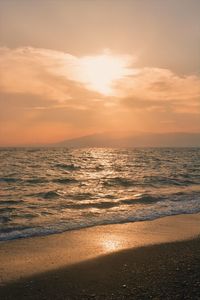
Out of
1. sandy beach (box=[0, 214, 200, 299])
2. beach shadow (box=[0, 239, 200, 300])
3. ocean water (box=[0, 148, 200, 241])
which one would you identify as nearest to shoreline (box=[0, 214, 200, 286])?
sandy beach (box=[0, 214, 200, 299])

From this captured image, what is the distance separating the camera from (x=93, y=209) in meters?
19.2

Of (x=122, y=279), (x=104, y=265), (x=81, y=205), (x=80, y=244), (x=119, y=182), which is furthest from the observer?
(x=119, y=182)

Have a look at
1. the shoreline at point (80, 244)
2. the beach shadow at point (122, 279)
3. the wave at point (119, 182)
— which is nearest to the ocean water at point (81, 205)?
the wave at point (119, 182)

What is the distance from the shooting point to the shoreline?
9.20 meters

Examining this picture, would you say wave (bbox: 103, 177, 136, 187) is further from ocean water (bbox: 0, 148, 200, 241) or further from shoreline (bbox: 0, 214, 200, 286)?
shoreline (bbox: 0, 214, 200, 286)

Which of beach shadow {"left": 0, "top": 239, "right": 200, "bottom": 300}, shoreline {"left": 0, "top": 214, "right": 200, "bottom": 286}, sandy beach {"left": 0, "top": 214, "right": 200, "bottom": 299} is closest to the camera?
beach shadow {"left": 0, "top": 239, "right": 200, "bottom": 300}

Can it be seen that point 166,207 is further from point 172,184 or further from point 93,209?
point 172,184

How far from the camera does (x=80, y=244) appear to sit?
11602 millimetres

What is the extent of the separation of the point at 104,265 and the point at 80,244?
2.54 metres

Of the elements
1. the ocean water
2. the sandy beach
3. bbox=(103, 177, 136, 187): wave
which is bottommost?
bbox=(103, 177, 136, 187): wave

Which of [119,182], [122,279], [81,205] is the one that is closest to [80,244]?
[122,279]

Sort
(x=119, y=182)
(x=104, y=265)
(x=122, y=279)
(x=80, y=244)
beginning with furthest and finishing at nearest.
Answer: (x=119, y=182), (x=80, y=244), (x=104, y=265), (x=122, y=279)

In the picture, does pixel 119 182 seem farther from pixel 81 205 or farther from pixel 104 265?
pixel 104 265

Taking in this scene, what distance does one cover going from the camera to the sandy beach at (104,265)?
7.30 m
